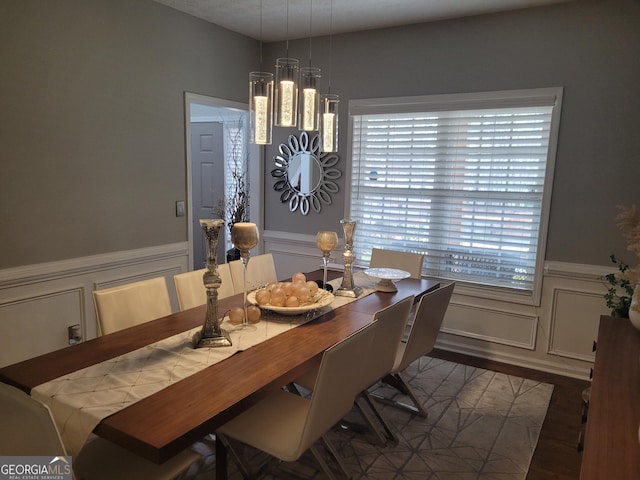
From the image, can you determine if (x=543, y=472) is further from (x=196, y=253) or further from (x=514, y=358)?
(x=196, y=253)

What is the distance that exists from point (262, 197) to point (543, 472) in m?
3.35

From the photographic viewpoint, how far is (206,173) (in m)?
5.30

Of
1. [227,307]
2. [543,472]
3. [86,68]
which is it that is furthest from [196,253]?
[543,472]

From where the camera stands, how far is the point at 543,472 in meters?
2.31

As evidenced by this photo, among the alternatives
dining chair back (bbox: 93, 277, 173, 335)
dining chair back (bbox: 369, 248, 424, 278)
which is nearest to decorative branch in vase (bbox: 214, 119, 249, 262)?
dining chair back (bbox: 369, 248, 424, 278)

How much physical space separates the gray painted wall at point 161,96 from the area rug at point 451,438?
1143 millimetres

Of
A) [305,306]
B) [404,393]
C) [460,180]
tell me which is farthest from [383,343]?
[460,180]

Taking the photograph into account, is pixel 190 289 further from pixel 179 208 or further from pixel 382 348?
pixel 179 208

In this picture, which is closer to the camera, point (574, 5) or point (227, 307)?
point (227, 307)

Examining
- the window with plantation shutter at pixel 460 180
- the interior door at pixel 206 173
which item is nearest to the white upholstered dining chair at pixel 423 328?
the window with plantation shutter at pixel 460 180

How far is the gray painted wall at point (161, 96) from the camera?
9.01ft

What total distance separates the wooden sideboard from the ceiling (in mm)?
2474

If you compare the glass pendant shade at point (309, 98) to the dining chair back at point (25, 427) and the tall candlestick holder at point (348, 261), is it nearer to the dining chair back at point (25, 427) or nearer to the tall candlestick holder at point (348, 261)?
the tall candlestick holder at point (348, 261)

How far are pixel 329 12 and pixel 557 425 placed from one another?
330cm
